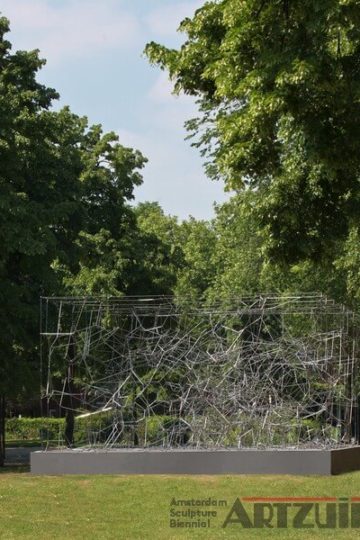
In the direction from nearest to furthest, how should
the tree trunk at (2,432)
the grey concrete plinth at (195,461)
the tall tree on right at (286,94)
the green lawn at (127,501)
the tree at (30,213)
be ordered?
the tall tree on right at (286,94), the green lawn at (127,501), the grey concrete plinth at (195,461), the tree at (30,213), the tree trunk at (2,432)

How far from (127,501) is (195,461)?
4.91 metres

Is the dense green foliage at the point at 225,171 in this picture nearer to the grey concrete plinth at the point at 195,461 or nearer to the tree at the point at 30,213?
the tree at the point at 30,213

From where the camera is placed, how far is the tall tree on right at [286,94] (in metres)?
12.9

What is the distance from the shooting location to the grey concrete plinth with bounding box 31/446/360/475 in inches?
924

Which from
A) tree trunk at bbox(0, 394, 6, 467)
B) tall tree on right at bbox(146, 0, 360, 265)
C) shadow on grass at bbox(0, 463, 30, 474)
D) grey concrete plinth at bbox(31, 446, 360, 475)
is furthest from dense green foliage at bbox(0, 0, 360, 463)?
grey concrete plinth at bbox(31, 446, 360, 475)

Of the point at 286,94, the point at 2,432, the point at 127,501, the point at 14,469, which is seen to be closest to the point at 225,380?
the point at 127,501

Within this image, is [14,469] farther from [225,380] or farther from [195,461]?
[225,380]

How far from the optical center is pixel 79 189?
3206 cm

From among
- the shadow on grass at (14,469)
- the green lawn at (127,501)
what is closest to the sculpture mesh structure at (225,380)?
the green lawn at (127,501)

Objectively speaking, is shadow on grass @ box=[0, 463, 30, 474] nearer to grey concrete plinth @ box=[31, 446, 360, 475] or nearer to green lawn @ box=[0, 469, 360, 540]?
green lawn @ box=[0, 469, 360, 540]

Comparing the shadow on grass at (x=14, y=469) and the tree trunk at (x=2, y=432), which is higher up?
the tree trunk at (x=2, y=432)

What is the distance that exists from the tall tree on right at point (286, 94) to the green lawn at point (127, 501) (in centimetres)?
420

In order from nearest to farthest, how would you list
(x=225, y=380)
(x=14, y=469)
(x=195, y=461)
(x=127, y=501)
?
(x=127, y=501) → (x=195, y=461) → (x=225, y=380) → (x=14, y=469)

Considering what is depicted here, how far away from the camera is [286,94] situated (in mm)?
12688
